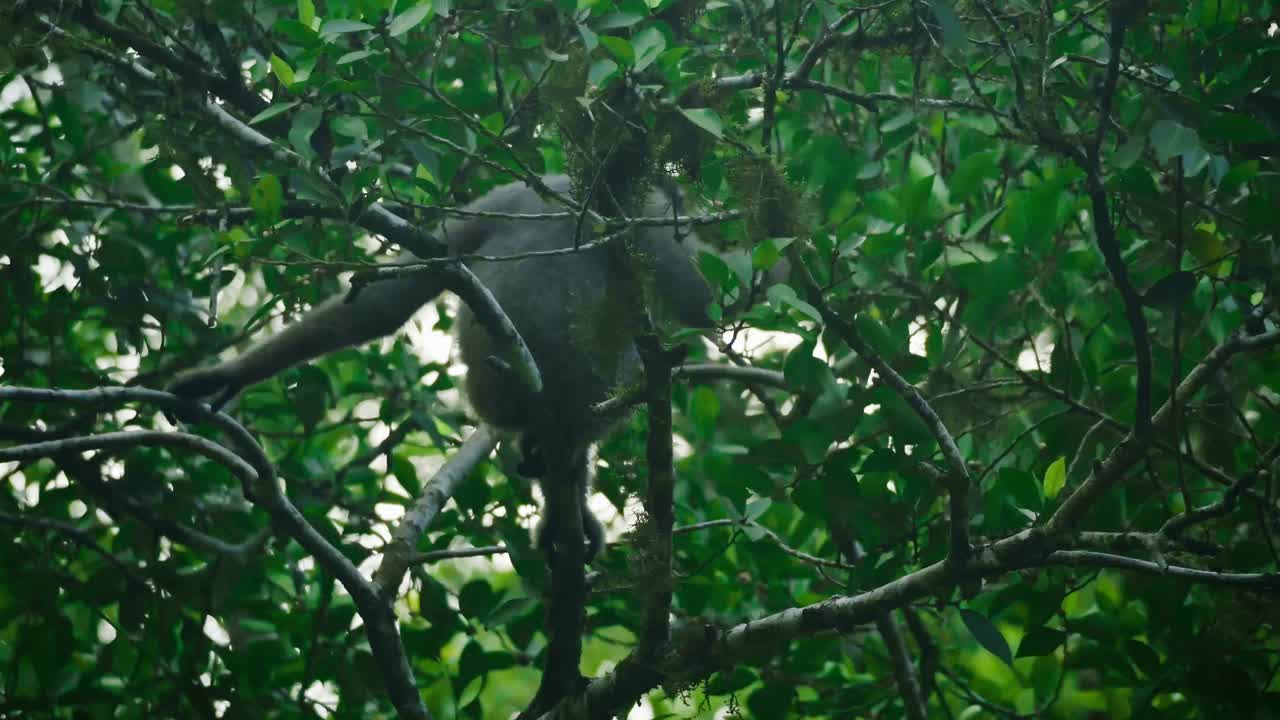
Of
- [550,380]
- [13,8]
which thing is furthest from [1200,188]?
[13,8]

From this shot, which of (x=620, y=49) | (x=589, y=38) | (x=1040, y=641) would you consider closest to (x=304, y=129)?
(x=589, y=38)

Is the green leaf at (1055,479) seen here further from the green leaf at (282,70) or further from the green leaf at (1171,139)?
the green leaf at (282,70)

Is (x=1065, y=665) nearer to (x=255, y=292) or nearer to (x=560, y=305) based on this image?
(x=560, y=305)

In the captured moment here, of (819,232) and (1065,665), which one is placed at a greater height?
(819,232)

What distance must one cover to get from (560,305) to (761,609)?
1.89m

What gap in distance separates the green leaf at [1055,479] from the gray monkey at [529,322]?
147 cm

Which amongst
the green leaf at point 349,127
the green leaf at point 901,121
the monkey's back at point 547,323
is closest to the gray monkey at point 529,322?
the monkey's back at point 547,323

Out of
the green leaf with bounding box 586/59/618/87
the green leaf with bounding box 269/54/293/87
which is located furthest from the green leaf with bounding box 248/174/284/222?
the green leaf with bounding box 586/59/618/87

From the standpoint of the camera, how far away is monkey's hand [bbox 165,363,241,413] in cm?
497

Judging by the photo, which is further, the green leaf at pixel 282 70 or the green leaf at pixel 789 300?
the green leaf at pixel 282 70

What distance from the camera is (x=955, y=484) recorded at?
287 centimetres

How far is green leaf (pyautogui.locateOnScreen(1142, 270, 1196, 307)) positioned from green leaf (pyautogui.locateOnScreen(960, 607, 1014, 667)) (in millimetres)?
947

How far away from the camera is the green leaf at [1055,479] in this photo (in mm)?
3301

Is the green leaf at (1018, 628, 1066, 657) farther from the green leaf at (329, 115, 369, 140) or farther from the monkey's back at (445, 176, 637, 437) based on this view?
the green leaf at (329, 115, 369, 140)
